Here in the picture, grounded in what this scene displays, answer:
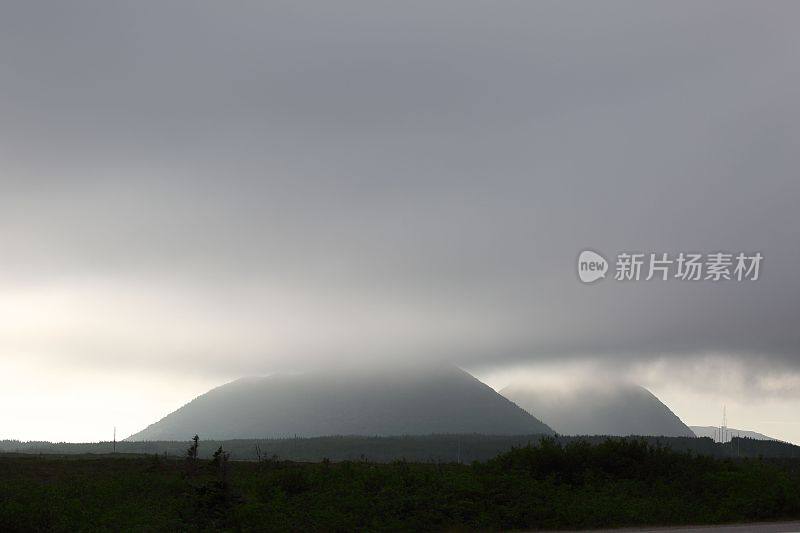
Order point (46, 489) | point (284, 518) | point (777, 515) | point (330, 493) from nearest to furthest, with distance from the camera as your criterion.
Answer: point (284, 518) → point (777, 515) → point (330, 493) → point (46, 489)

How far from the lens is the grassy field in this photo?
30578 millimetres

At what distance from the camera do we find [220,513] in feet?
101

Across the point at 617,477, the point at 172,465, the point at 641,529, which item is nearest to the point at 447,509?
the point at 641,529

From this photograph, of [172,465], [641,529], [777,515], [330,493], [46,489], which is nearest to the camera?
[641,529]

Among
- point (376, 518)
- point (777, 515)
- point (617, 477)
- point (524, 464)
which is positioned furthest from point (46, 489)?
point (777, 515)

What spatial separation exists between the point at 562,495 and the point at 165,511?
637 inches

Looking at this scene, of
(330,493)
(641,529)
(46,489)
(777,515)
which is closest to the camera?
(641,529)

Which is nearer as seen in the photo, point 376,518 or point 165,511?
point 376,518

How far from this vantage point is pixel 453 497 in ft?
109

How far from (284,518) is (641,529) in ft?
41.2

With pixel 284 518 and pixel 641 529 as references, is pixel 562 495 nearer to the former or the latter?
pixel 641 529

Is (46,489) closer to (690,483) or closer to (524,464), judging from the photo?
(524,464)

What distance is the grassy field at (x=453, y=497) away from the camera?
100 feet

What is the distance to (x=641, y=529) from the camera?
1100 inches
